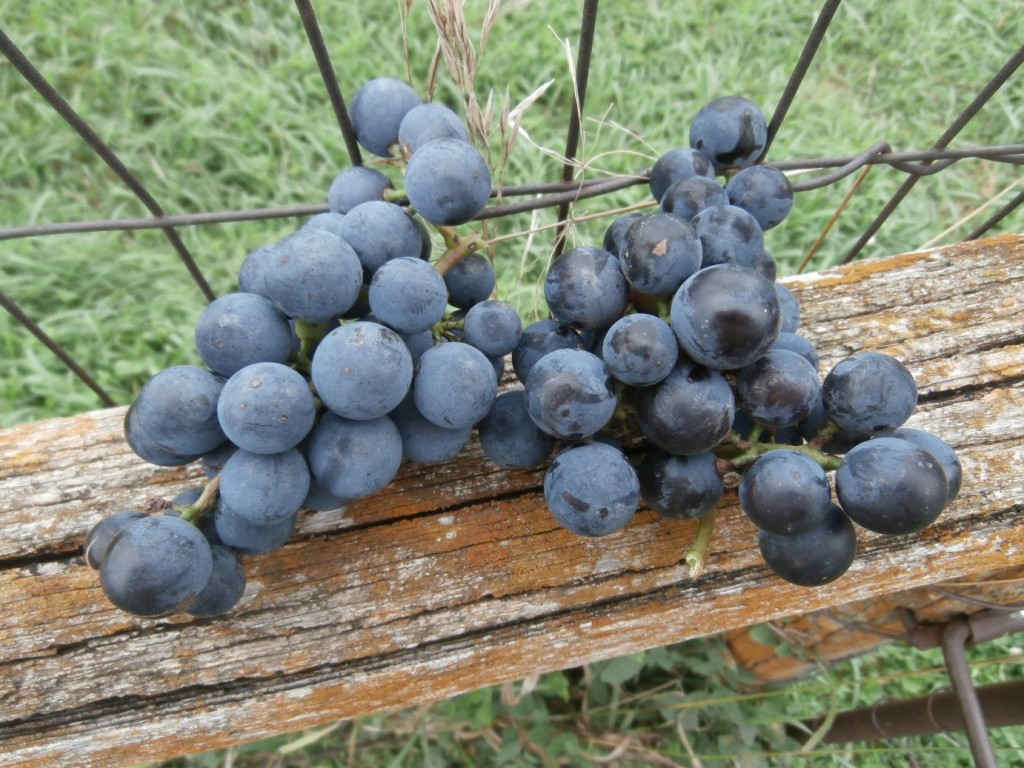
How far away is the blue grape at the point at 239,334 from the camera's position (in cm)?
100

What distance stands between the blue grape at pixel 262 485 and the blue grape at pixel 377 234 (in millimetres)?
295

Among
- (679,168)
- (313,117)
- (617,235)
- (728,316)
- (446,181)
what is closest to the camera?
(728,316)

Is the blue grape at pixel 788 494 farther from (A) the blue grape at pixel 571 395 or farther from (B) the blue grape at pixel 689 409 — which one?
(A) the blue grape at pixel 571 395

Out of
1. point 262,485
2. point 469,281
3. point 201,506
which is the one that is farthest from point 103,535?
point 469,281

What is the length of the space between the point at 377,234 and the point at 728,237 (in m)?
0.49

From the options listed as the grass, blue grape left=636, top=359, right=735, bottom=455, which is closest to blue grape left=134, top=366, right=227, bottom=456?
blue grape left=636, top=359, right=735, bottom=455

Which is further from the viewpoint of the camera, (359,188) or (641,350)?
(359,188)

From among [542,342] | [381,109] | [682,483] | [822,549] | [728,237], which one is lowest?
[822,549]

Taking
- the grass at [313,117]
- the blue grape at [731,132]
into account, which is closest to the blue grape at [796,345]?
the blue grape at [731,132]

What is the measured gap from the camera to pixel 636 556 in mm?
1203

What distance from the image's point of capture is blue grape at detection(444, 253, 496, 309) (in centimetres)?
118

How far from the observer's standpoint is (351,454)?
996 millimetres

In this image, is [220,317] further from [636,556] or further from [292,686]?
[636,556]

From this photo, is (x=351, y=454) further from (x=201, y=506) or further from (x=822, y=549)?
(x=822, y=549)
